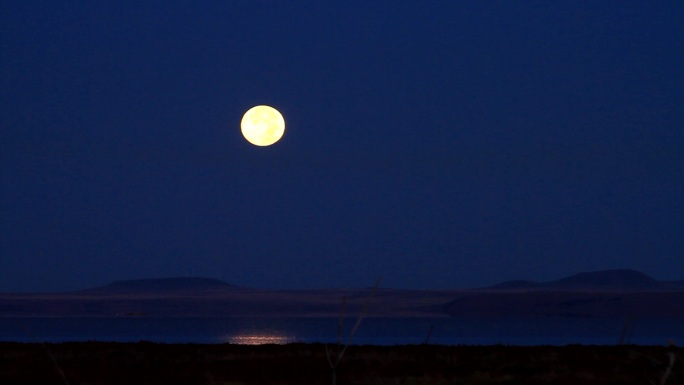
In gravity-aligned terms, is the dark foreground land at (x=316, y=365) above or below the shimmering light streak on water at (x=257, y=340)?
below

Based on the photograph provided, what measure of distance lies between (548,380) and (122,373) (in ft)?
36.4

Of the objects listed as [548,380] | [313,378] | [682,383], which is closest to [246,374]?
[313,378]

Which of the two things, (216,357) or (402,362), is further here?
(216,357)

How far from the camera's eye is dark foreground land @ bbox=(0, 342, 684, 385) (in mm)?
25234

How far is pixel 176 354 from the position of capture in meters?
33.5

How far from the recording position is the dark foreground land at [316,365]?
2523cm

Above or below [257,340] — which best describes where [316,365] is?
below

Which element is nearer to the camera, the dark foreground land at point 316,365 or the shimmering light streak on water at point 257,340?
the dark foreground land at point 316,365

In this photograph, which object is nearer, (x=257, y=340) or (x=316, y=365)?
(x=316, y=365)

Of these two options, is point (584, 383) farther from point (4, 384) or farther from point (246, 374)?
point (4, 384)

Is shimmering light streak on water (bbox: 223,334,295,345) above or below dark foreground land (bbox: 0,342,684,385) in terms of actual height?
above

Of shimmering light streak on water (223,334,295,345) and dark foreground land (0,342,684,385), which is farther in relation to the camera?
shimmering light streak on water (223,334,295,345)

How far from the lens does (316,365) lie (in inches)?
1156

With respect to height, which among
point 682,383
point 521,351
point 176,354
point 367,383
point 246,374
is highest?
point 176,354
